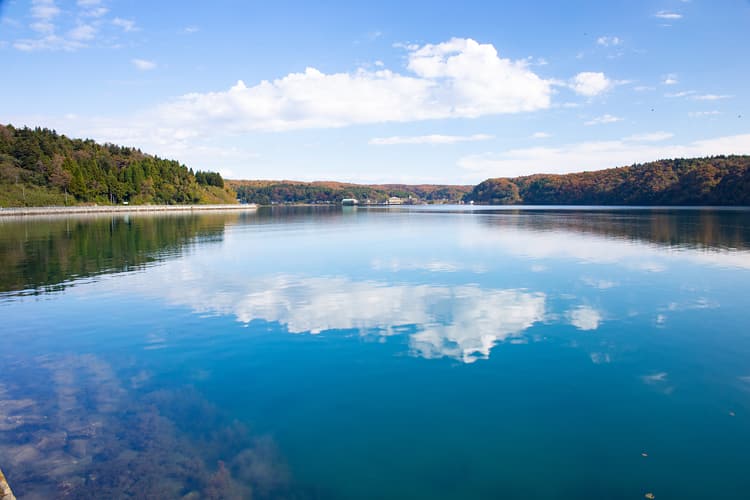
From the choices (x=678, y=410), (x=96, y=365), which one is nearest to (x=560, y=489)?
(x=678, y=410)

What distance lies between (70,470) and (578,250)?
38.6 metres

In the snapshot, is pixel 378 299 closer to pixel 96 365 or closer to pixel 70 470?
pixel 96 365

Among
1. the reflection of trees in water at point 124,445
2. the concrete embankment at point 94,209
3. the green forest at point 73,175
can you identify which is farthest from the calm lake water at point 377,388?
the green forest at point 73,175

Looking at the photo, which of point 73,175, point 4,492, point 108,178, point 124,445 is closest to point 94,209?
point 73,175

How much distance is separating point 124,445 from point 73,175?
525ft

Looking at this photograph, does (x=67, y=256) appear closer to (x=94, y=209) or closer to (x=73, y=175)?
(x=94, y=209)

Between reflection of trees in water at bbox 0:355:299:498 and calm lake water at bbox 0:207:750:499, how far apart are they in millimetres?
43

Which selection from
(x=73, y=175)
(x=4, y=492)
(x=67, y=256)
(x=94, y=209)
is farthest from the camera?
(x=73, y=175)

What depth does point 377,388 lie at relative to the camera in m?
11.7

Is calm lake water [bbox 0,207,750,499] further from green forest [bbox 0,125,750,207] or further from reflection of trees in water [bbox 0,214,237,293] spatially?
green forest [bbox 0,125,750,207]

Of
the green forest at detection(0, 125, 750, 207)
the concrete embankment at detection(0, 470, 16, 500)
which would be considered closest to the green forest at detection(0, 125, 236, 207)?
the green forest at detection(0, 125, 750, 207)

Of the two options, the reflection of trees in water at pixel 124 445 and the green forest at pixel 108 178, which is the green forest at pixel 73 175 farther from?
the reflection of trees in water at pixel 124 445

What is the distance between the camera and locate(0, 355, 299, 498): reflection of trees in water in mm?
7703

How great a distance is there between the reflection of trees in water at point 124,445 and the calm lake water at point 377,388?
43 mm
